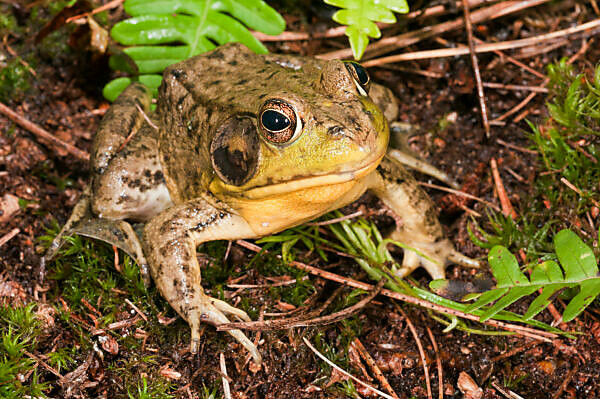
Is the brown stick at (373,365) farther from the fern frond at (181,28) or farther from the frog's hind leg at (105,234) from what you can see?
the fern frond at (181,28)

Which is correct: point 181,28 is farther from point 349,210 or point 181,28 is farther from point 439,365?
point 439,365

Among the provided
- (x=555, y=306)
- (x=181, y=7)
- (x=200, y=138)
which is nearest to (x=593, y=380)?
(x=555, y=306)

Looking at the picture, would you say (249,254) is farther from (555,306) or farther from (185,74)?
(555,306)

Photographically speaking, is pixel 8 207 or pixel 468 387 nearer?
pixel 468 387

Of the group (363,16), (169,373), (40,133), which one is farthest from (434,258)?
(40,133)

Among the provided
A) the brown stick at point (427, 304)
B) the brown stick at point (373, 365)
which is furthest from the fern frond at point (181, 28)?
the brown stick at point (373, 365)

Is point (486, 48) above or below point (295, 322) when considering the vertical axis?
above
